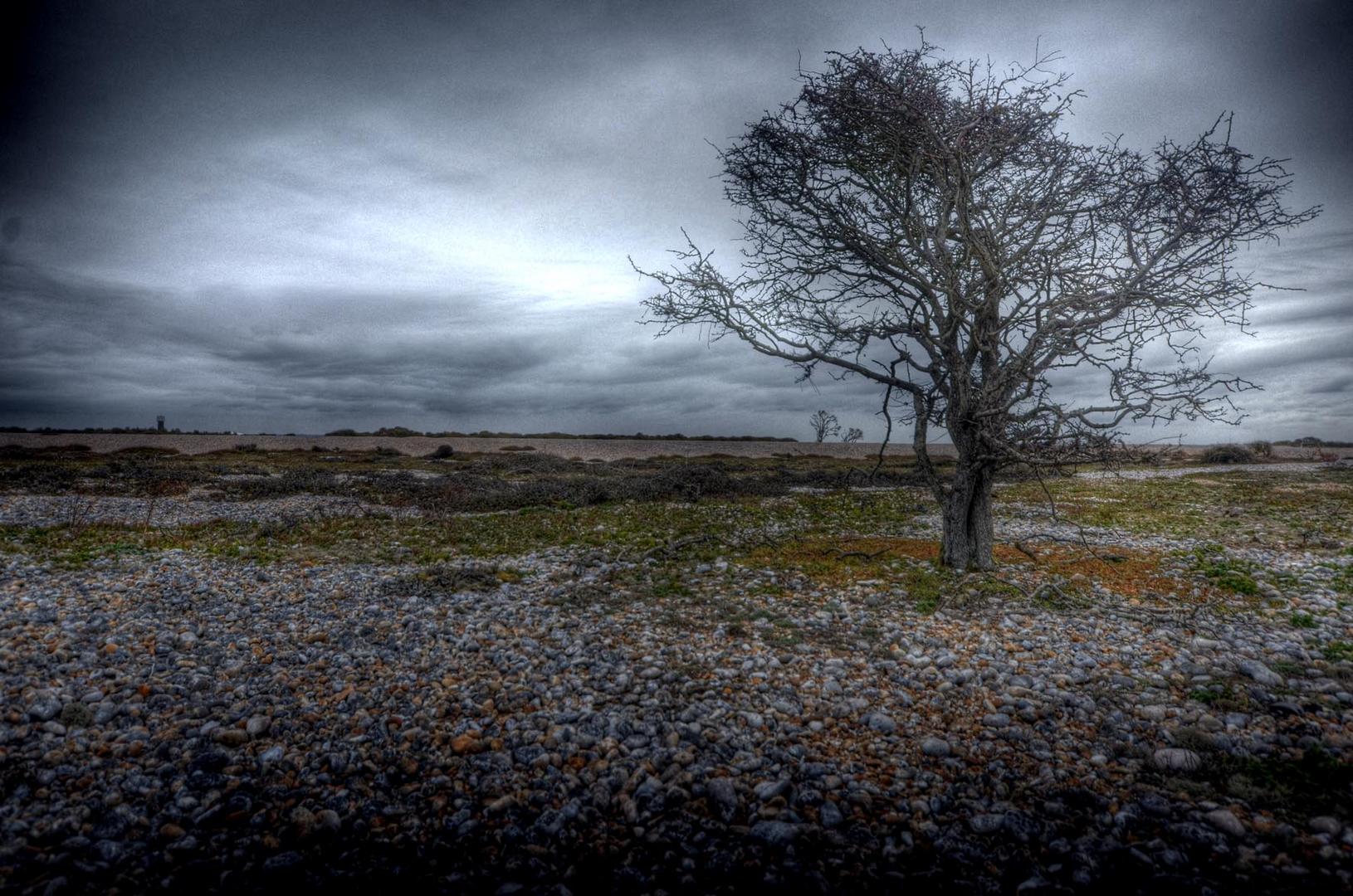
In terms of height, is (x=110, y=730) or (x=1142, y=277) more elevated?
(x=1142, y=277)

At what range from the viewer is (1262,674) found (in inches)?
289

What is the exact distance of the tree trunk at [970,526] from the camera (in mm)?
12516

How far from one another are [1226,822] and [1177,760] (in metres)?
1.07

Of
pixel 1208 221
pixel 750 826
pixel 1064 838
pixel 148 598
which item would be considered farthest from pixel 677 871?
pixel 1208 221

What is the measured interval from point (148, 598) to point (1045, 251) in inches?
665

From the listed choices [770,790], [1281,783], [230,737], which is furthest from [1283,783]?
[230,737]

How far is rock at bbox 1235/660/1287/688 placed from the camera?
7.20 m

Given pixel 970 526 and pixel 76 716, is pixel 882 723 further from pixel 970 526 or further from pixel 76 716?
pixel 76 716

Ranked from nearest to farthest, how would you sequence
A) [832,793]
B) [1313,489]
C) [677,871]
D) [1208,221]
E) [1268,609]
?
1. [677,871]
2. [832,793]
3. [1268,609]
4. [1208,221]
5. [1313,489]

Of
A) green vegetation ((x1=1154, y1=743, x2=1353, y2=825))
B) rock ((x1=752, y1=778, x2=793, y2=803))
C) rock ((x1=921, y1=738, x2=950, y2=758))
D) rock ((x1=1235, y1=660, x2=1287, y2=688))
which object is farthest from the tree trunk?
→ rock ((x1=752, y1=778, x2=793, y2=803))

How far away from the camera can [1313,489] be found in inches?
1213

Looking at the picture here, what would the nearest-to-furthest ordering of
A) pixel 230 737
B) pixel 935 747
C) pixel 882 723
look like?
pixel 935 747
pixel 230 737
pixel 882 723

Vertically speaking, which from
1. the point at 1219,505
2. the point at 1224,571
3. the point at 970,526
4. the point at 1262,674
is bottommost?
the point at 1262,674

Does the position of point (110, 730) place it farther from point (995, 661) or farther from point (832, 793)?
point (995, 661)
